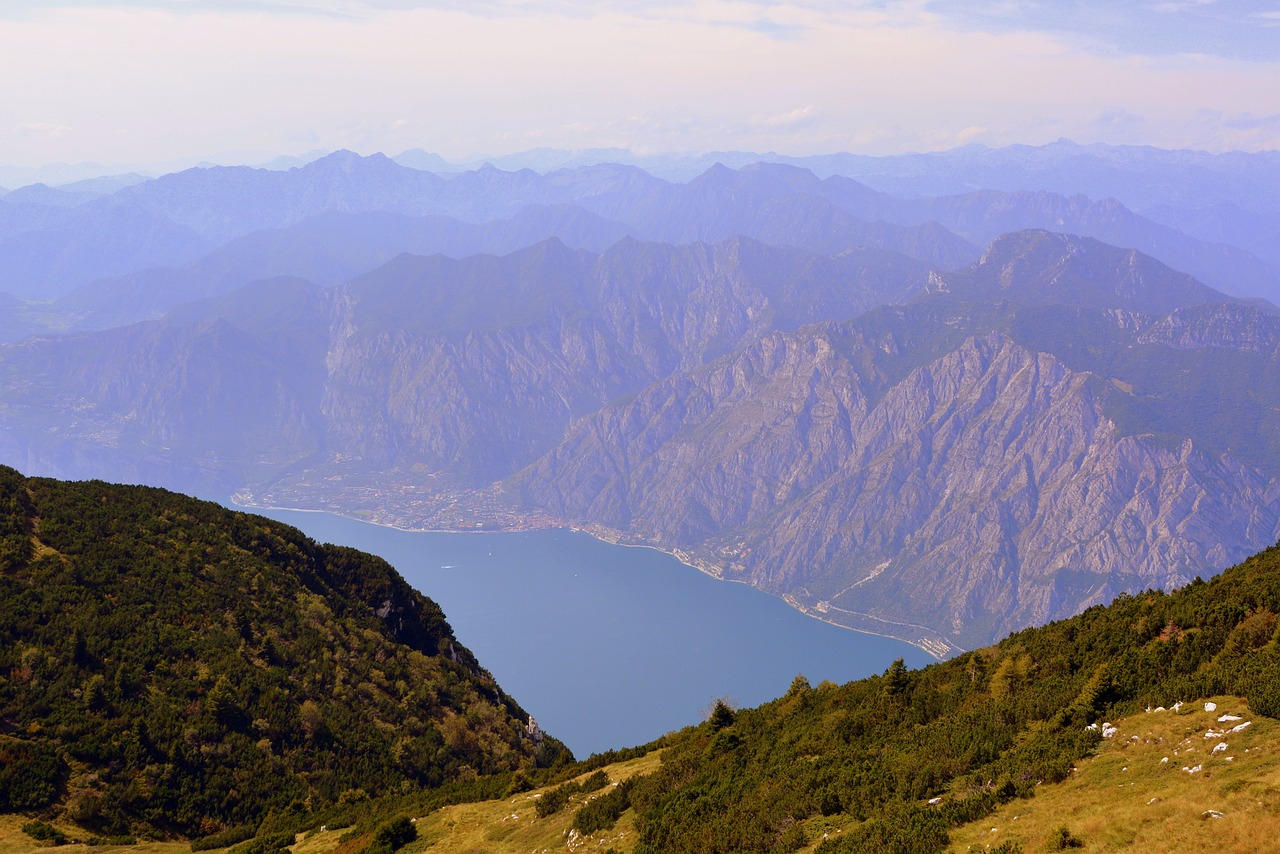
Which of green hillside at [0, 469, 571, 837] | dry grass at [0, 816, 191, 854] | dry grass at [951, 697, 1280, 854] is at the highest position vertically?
green hillside at [0, 469, 571, 837]

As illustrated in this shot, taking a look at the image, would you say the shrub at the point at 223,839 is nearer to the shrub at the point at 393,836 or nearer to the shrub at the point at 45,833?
the shrub at the point at 45,833

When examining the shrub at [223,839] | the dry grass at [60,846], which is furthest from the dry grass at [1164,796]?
the dry grass at [60,846]

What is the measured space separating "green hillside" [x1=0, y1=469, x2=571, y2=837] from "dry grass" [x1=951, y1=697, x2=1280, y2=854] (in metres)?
47.4

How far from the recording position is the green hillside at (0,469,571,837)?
2324 inches

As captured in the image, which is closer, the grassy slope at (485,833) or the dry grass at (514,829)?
the dry grass at (514,829)

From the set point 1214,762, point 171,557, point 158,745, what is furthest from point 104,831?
point 1214,762

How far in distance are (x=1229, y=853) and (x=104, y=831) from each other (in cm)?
5702

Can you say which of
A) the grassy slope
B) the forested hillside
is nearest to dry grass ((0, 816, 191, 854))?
the grassy slope

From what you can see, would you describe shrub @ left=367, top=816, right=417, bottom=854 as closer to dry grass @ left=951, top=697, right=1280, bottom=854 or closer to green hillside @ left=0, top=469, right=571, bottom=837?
green hillside @ left=0, top=469, right=571, bottom=837

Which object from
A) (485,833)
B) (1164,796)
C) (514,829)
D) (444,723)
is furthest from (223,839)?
(1164,796)

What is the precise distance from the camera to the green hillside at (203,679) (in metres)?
59.0

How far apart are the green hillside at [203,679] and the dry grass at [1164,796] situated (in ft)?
155

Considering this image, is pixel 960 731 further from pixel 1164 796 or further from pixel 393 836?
pixel 393 836

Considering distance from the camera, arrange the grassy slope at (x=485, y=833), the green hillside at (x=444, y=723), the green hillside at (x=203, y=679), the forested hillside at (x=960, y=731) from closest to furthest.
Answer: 1. the green hillside at (x=444, y=723)
2. the forested hillside at (x=960, y=731)
3. the grassy slope at (x=485, y=833)
4. the green hillside at (x=203, y=679)
